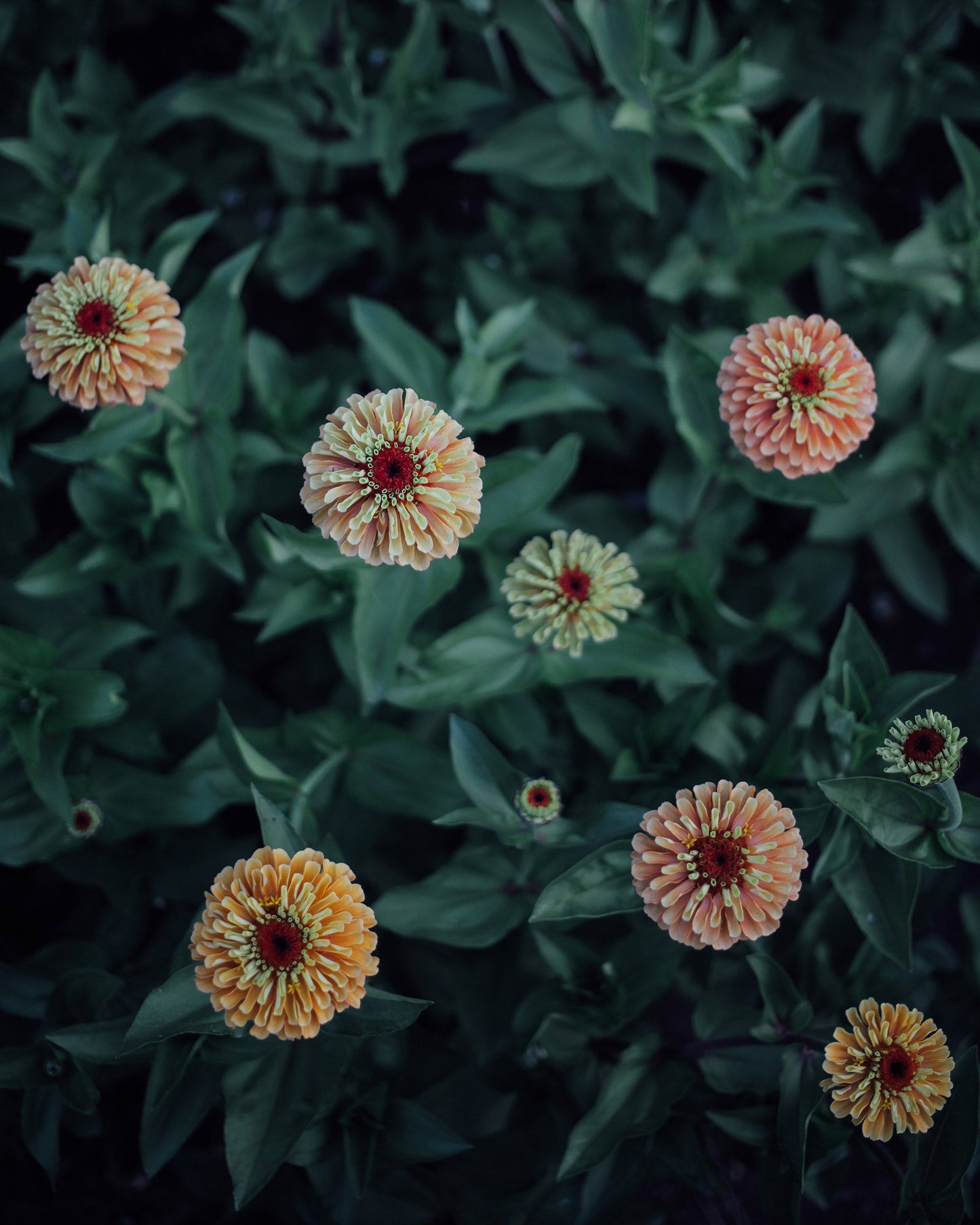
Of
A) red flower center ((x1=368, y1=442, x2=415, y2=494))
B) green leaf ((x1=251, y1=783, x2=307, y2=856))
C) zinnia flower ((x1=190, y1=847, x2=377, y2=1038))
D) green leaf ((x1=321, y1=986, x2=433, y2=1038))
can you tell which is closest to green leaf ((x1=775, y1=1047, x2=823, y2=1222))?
green leaf ((x1=321, y1=986, x2=433, y2=1038))

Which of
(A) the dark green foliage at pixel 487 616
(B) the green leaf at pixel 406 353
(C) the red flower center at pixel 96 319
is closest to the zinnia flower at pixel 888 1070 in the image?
(A) the dark green foliage at pixel 487 616

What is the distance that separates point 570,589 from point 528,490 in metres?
0.29

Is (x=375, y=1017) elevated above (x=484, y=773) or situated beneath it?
situated beneath

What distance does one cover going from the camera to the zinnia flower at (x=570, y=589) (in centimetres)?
155

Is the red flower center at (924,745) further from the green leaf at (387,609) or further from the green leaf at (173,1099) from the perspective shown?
the green leaf at (173,1099)

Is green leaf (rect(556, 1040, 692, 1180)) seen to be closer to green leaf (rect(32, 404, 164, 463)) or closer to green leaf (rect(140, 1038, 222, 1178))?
green leaf (rect(140, 1038, 222, 1178))

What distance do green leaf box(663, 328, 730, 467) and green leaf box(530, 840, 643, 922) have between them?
809 millimetres

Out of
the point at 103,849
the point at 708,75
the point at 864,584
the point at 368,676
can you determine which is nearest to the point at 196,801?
the point at 103,849

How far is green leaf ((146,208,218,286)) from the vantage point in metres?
1.83

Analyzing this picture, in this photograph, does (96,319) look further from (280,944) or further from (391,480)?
(280,944)

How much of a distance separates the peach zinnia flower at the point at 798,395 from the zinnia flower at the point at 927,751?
43 cm

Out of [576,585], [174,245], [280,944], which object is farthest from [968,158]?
[280,944]

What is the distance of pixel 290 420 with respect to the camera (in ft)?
7.00

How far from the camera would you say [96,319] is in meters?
1.44
